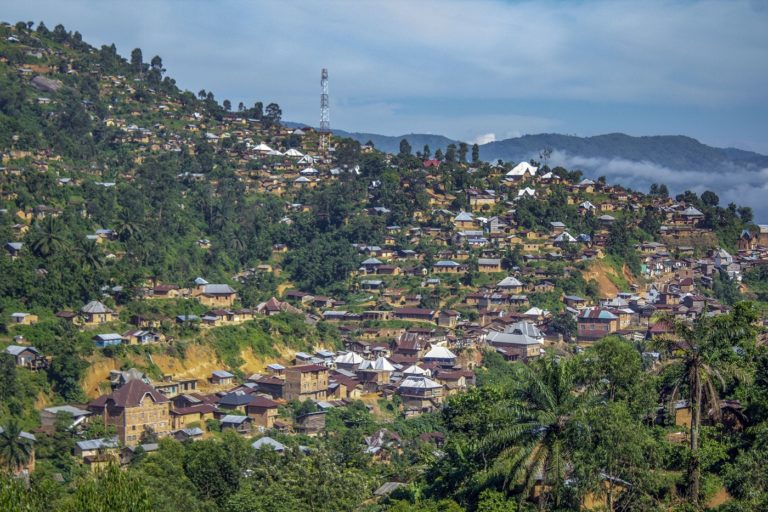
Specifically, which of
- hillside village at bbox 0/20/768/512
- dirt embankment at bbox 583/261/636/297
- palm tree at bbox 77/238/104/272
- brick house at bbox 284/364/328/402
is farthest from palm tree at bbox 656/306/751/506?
dirt embankment at bbox 583/261/636/297

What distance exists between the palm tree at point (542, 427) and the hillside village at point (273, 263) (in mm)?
7494

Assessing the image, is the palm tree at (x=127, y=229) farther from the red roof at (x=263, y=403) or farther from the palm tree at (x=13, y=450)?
the palm tree at (x=13, y=450)

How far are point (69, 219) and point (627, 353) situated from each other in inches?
1847

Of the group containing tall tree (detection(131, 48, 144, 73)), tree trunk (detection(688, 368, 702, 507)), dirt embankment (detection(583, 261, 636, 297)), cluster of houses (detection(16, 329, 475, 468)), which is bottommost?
cluster of houses (detection(16, 329, 475, 468))

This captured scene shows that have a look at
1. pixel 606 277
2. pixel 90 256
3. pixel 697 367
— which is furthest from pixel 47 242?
pixel 697 367

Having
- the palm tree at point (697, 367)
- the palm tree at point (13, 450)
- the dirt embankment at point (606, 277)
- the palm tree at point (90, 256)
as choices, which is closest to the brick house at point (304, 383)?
the palm tree at point (90, 256)

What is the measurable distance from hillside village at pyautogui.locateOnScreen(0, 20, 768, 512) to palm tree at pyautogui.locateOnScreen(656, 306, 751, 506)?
3943 millimetres

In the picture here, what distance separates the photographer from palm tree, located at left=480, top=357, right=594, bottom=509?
24.3m

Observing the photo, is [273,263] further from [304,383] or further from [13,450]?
[13,450]

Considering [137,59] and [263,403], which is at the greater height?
[137,59]

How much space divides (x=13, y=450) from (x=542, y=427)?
2560 cm

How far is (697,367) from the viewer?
84.0 feet

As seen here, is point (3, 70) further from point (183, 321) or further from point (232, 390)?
point (232, 390)

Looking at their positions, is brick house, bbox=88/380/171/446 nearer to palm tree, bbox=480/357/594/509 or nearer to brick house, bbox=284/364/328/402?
brick house, bbox=284/364/328/402
